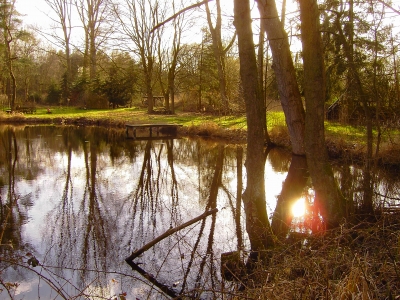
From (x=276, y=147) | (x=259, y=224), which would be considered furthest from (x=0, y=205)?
(x=276, y=147)

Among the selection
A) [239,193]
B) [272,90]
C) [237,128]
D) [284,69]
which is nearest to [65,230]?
[239,193]

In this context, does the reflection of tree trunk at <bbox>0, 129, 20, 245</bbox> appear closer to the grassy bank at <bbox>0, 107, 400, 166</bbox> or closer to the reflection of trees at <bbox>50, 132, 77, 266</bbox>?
the reflection of trees at <bbox>50, 132, 77, 266</bbox>

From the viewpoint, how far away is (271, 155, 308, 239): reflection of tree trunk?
648 cm

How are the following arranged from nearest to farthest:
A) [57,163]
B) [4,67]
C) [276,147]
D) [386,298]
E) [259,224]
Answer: [386,298]
[259,224]
[57,163]
[276,147]
[4,67]

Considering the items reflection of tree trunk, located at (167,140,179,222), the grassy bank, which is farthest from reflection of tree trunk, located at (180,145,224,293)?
the grassy bank

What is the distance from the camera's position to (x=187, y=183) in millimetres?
11211

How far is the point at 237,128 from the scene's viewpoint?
66.5 ft

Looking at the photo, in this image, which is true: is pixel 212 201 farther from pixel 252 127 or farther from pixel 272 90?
pixel 272 90

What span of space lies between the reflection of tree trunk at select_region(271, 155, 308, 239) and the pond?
86mm

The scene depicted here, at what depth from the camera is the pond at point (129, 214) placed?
5215 millimetres

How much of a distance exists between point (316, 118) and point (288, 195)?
3874 millimetres

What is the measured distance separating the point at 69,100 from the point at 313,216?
115 ft

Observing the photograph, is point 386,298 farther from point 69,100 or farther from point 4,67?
point 69,100

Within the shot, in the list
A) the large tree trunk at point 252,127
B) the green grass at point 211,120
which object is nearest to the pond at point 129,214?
the large tree trunk at point 252,127
